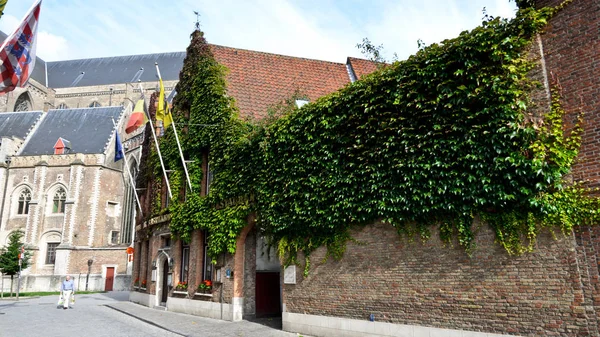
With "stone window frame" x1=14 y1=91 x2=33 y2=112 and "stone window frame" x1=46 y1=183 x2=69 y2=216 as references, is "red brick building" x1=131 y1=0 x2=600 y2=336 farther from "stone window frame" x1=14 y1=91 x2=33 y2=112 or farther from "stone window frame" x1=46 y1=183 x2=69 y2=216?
"stone window frame" x1=14 y1=91 x2=33 y2=112

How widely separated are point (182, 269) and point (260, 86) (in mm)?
7854

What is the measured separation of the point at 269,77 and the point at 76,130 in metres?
33.4

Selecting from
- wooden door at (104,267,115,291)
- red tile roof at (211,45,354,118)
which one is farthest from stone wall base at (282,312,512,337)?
wooden door at (104,267,115,291)

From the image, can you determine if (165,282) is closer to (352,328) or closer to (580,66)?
(352,328)

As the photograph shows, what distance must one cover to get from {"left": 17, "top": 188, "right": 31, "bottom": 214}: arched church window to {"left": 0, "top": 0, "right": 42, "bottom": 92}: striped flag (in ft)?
114

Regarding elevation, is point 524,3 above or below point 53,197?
below

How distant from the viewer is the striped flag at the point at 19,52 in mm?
10375

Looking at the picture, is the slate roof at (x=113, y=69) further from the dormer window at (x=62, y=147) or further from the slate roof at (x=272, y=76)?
the slate roof at (x=272, y=76)

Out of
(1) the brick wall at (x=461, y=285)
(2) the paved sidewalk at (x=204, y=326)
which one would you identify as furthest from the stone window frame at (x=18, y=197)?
(1) the brick wall at (x=461, y=285)

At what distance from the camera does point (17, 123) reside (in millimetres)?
45188

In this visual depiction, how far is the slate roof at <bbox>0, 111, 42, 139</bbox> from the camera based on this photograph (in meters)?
43.9

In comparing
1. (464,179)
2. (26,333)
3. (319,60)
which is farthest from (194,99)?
(464,179)

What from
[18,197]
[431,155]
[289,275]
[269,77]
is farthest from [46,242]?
[431,155]

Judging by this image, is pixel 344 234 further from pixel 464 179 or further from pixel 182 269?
pixel 182 269
